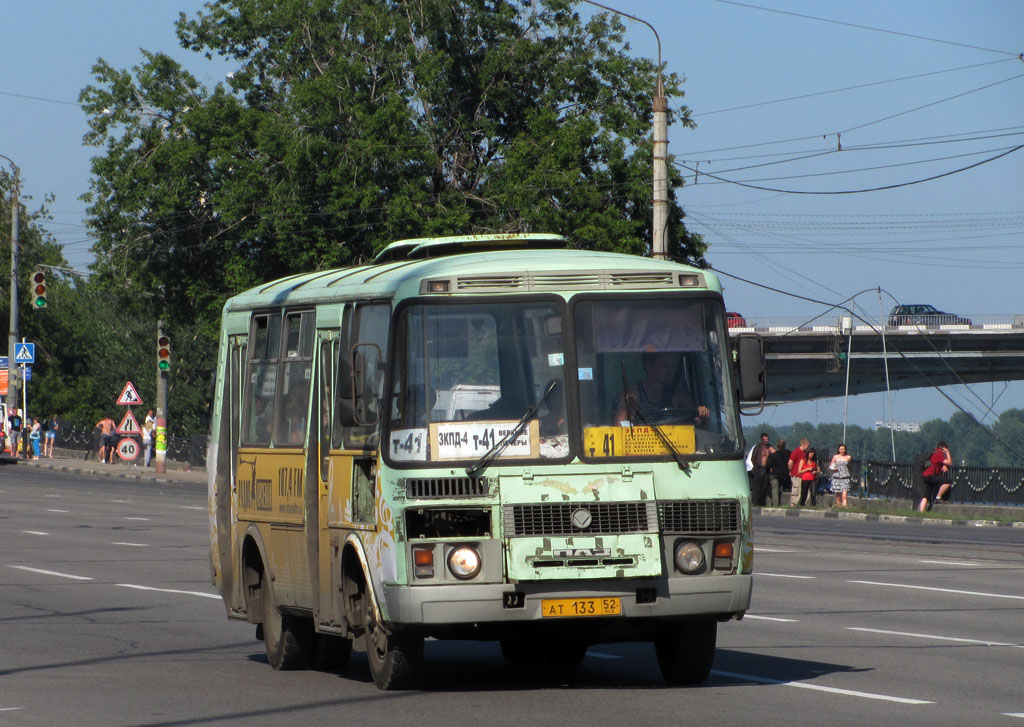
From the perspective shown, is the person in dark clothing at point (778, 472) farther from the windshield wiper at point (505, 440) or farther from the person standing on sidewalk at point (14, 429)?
the person standing on sidewalk at point (14, 429)

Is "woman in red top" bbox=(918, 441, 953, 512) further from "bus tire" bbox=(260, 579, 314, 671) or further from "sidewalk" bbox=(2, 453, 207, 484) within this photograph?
"bus tire" bbox=(260, 579, 314, 671)

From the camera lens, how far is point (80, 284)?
371ft

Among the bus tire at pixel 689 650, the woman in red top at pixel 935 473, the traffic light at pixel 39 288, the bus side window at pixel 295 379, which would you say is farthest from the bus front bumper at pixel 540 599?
the traffic light at pixel 39 288

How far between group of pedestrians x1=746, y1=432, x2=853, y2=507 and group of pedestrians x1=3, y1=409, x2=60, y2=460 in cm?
3041

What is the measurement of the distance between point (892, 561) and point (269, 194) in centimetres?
3320

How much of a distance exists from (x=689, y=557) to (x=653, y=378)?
1.02 m

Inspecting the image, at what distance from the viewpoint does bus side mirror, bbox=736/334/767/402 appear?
32.0 ft

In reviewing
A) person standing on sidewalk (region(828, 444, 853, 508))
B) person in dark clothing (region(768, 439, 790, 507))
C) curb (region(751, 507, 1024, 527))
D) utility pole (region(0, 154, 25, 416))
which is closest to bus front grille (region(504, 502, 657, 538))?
curb (region(751, 507, 1024, 527))

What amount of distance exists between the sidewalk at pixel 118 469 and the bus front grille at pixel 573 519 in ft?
134

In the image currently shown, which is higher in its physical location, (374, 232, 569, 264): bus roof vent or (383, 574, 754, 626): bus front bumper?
(374, 232, 569, 264): bus roof vent

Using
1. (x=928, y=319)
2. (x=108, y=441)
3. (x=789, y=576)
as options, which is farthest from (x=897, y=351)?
(x=789, y=576)

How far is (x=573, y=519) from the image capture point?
923cm

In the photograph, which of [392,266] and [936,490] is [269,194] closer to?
[936,490]

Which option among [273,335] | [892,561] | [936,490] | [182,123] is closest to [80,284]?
[182,123]
